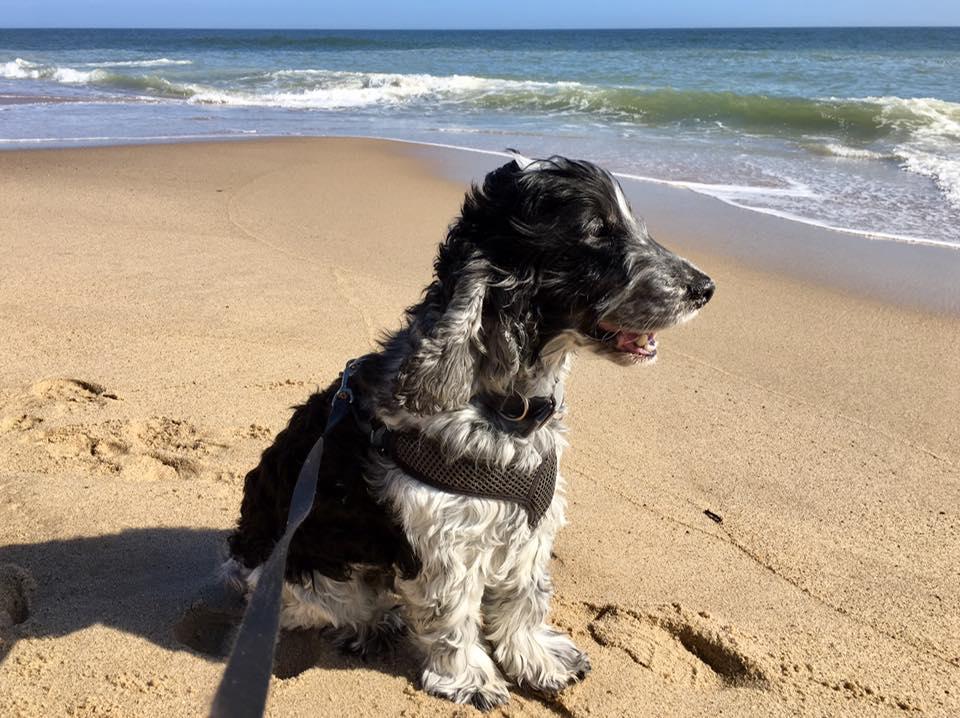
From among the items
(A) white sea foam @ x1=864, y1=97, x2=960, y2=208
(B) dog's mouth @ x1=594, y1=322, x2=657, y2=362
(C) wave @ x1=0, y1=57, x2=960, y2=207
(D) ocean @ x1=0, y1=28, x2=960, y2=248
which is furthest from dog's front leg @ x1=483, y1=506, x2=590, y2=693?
(C) wave @ x1=0, y1=57, x2=960, y2=207

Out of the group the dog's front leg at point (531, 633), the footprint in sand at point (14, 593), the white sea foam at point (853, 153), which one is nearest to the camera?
the dog's front leg at point (531, 633)

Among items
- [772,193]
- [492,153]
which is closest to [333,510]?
[772,193]

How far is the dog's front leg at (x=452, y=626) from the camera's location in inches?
130

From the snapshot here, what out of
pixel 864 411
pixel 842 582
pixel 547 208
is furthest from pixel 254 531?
pixel 864 411

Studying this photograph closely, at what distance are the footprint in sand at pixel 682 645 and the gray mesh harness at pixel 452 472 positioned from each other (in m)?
1.09

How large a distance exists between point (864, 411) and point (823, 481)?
1.03 m

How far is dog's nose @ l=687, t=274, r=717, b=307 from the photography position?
10.4 ft

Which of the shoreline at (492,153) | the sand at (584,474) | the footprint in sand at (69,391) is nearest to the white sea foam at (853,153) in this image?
the shoreline at (492,153)

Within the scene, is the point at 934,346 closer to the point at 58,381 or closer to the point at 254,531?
the point at 254,531

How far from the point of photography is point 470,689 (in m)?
3.55

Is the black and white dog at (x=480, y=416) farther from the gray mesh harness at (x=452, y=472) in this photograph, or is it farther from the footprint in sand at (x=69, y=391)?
the footprint in sand at (x=69, y=391)

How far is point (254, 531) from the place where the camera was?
368 centimetres

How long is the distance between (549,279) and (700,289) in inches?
21.9

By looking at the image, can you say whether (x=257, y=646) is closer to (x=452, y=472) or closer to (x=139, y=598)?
(x=452, y=472)
